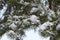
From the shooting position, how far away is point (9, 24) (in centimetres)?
134

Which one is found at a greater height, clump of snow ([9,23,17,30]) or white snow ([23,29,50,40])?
clump of snow ([9,23,17,30])

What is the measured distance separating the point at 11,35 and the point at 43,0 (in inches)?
20.5

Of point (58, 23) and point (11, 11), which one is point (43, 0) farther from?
point (58, 23)

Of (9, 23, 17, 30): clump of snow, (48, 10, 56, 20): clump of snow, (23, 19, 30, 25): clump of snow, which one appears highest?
(48, 10, 56, 20): clump of snow

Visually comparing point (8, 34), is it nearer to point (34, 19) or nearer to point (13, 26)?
point (13, 26)

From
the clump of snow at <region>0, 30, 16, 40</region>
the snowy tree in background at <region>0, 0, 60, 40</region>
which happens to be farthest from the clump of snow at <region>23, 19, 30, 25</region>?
the clump of snow at <region>0, 30, 16, 40</region>

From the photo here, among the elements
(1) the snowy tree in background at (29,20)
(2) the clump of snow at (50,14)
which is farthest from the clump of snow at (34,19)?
(2) the clump of snow at (50,14)

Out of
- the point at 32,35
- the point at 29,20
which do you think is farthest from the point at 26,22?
the point at 32,35

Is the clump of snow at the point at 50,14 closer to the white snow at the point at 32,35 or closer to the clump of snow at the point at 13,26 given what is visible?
the white snow at the point at 32,35

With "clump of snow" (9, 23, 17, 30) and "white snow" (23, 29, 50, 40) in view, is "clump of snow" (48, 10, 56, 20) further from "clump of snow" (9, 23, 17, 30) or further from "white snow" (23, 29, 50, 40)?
"clump of snow" (9, 23, 17, 30)

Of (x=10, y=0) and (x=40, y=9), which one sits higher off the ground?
(x=10, y=0)

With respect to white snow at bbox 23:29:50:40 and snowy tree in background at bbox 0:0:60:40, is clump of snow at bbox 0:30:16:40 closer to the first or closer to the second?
snowy tree in background at bbox 0:0:60:40

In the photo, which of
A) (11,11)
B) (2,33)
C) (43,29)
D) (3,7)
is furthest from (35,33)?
(3,7)

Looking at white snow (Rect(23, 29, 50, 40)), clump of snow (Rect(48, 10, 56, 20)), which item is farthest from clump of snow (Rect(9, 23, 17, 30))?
clump of snow (Rect(48, 10, 56, 20))
